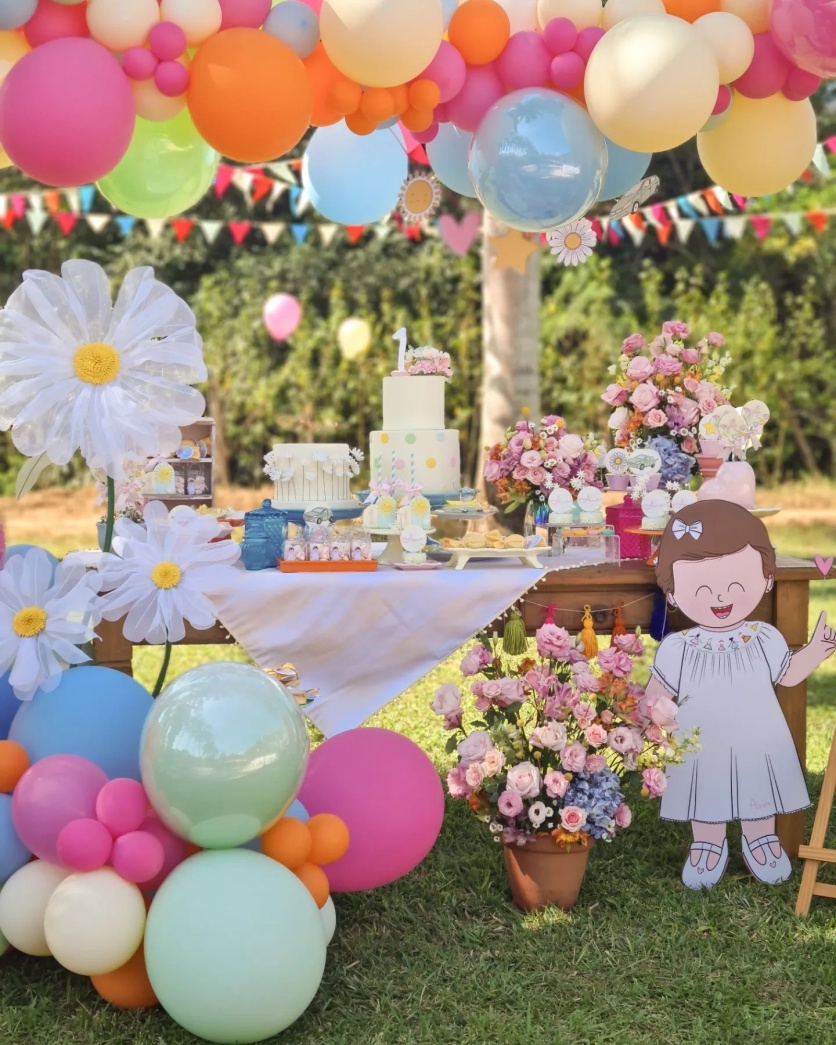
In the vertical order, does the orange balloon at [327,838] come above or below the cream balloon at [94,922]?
above

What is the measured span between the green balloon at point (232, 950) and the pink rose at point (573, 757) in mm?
840

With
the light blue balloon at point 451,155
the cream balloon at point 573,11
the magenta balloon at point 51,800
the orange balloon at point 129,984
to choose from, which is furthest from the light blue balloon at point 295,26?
the orange balloon at point 129,984

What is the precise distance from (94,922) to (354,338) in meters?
8.62

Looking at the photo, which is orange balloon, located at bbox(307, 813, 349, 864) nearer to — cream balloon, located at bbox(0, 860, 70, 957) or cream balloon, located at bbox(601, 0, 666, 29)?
cream balloon, located at bbox(0, 860, 70, 957)

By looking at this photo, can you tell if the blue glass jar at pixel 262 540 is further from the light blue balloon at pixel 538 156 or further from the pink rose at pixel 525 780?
the light blue balloon at pixel 538 156

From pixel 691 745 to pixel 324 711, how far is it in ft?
3.17

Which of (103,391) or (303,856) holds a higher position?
(103,391)

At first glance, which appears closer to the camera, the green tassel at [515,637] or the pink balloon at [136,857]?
the pink balloon at [136,857]

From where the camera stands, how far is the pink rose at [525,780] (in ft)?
10.5

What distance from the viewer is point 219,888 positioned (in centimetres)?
258

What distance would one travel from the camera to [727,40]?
298 centimetres

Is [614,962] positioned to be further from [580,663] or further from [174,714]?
[174,714]

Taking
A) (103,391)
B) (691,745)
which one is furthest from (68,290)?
(691,745)

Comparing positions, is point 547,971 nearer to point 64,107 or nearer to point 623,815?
point 623,815
